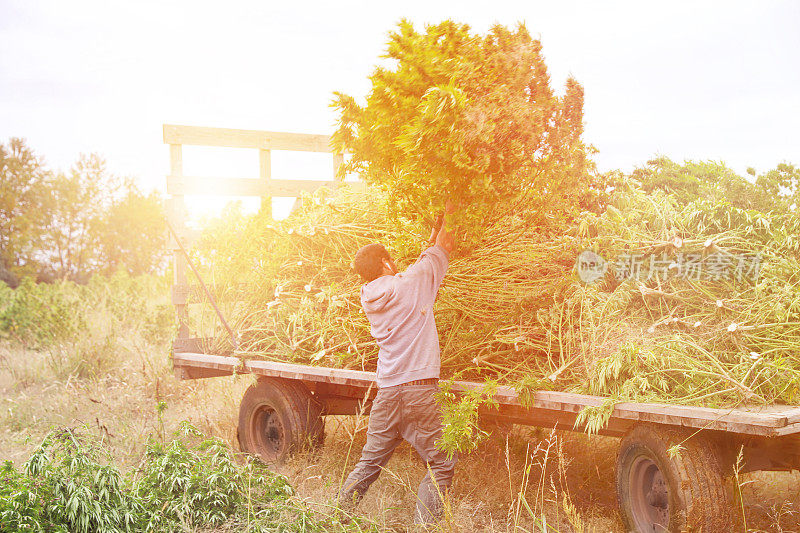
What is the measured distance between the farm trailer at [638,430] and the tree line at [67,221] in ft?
92.7

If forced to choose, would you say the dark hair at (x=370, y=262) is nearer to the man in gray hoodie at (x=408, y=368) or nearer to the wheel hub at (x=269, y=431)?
the man in gray hoodie at (x=408, y=368)

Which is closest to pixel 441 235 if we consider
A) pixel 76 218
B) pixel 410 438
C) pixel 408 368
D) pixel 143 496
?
pixel 408 368

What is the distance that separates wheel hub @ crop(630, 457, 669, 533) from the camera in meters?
3.99

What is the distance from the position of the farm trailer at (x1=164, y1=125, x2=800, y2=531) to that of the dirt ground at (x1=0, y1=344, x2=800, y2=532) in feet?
0.79

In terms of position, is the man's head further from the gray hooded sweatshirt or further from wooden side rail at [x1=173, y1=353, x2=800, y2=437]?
wooden side rail at [x1=173, y1=353, x2=800, y2=437]

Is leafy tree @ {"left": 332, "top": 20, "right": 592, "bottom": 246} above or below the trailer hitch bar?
above

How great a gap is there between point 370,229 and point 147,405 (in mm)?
4990

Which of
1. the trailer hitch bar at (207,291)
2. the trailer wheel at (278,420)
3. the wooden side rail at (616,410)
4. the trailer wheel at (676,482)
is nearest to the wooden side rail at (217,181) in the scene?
the trailer hitch bar at (207,291)

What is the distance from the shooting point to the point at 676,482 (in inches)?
145

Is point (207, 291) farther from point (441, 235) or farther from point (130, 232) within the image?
point (130, 232)

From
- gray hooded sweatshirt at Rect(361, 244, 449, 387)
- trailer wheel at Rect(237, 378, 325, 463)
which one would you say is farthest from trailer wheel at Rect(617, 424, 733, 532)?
trailer wheel at Rect(237, 378, 325, 463)

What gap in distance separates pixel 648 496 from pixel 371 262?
2211mm

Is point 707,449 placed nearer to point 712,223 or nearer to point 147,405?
point 712,223

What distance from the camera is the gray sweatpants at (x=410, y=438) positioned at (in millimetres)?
4406
